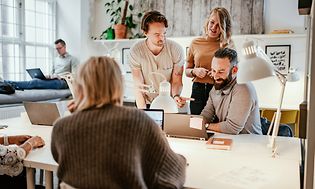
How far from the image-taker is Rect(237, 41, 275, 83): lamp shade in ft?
5.21

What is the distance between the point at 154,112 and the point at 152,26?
73cm

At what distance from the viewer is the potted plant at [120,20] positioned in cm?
577

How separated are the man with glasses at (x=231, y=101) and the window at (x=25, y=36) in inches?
161

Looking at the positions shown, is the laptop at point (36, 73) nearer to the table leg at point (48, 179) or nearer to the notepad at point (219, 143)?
the table leg at point (48, 179)

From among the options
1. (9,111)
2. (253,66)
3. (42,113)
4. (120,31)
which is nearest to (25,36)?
(120,31)

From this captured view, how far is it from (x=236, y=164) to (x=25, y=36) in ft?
16.6

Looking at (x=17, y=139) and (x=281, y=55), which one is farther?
(x=281, y=55)

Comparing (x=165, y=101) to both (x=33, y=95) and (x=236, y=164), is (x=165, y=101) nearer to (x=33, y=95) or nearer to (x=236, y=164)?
(x=236, y=164)

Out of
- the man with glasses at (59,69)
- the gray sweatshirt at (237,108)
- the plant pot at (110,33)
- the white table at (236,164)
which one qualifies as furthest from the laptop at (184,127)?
the plant pot at (110,33)

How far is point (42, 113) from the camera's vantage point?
244 cm

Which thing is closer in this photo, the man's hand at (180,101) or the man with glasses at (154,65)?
the man's hand at (180,101)

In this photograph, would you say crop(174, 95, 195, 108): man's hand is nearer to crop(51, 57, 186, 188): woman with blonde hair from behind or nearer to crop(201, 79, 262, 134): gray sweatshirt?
crop(201, 79, 262, 134): gray sweatshirt

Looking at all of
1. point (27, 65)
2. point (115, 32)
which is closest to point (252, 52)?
point (115, 32)

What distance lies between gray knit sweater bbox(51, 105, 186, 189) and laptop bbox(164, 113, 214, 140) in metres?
0.94
